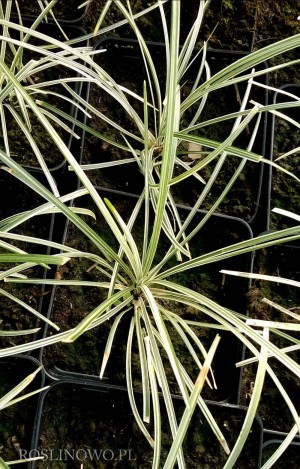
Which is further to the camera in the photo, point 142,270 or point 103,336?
point 103,336

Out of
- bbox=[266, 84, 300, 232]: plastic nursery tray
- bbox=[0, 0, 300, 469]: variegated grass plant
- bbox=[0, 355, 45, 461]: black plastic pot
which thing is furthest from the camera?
bbox=[266, 84, 300, 232]: plastic nursery tray

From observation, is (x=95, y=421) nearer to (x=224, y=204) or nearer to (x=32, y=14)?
(x=224, y=204)

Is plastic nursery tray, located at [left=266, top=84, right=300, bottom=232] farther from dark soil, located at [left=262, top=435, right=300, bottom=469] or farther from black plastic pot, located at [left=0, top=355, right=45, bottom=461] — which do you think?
black plastic pot, located at [left=0, top=355, right=45, bottom=461]

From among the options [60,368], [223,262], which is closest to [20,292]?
[60,368]

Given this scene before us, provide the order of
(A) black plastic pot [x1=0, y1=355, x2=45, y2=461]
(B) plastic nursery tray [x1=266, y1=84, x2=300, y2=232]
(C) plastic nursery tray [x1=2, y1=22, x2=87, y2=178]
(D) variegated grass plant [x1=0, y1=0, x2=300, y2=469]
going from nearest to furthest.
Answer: (D) variegated grass plant [x1=0, y1=0, x2=300, y2=469], (A) black plastic pot [x1=0, y1=355, x2=45, y2=461], (C) plastic nursery tray [x1=2, y1=22, x2=87, y2=178], (B) plastic nursery tray [x1=266, y1=84, x2=300, y2=232]

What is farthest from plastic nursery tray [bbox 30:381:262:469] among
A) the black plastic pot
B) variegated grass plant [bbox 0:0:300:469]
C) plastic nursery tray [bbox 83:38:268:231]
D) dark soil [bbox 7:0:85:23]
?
dark soil [bbox 7:0:85:23]

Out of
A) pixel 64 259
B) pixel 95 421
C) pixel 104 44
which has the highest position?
pixel 104 44
